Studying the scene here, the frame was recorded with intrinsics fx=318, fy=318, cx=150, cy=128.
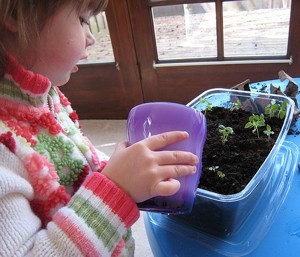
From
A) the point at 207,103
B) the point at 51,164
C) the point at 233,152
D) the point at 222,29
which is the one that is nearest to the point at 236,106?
the point at 207,103

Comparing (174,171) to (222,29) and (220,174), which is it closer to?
(220,174)

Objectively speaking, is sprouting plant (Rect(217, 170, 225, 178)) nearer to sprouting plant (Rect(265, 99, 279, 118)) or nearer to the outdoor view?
sprouting plant (Rect(265, 99, 279, 118))

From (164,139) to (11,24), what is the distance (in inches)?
10.4

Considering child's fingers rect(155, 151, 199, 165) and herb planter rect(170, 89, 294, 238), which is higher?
child's fingers rect(155, 151, 199, 165)

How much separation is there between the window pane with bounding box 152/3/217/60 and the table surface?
1051 mm

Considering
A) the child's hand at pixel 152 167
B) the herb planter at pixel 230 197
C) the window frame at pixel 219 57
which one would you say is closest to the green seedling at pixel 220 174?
the herb planter at pixel 230 197

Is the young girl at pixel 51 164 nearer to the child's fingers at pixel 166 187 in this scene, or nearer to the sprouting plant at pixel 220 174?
the child's fingers at pixel 166 187

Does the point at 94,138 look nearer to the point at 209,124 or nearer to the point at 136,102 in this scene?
the point at 136,102

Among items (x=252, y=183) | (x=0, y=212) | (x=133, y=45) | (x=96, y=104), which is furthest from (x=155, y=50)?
(x=0, y=212)

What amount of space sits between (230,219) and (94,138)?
138 cm

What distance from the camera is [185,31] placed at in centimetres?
154

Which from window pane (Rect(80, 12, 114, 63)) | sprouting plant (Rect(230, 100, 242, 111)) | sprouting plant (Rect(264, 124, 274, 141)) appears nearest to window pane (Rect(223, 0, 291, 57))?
window pane (Rect(80, 12, 114, 63))

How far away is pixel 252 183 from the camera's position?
0.49 m

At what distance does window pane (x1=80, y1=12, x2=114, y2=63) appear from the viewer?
1579 mm
